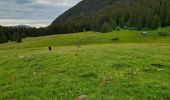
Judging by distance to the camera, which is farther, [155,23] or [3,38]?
[3,38]

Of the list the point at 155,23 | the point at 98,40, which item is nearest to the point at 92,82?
the point at 98,40

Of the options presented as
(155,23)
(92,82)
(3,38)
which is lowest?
(3,38)

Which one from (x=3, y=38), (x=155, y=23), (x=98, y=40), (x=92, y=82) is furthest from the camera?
(x=3, y=38)

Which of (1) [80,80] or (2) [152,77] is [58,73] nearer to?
(1) [80,80]

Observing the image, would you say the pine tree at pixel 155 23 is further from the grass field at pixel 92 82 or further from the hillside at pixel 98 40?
the grass field at pixel 92 82

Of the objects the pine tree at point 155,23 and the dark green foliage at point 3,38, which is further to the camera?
the dark green foliage at point 3,38

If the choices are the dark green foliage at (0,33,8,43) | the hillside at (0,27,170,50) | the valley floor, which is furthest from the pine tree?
the valley floor

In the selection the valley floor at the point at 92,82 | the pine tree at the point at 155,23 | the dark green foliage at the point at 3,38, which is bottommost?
the dark green foliage at the point at 3,38

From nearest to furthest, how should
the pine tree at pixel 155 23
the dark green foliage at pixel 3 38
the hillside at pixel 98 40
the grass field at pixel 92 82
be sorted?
the grass field at pixel 92 82 → the hillside at pixel 98 40 → the pine tree at pixel 155 23 → the dark green foliage at pixel 3 38

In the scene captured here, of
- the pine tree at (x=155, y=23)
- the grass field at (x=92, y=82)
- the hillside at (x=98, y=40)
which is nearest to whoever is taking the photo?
the grass field at (x=92, y=82)

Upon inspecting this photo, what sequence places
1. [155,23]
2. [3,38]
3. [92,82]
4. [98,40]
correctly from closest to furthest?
[92,82] → [98,40] → [155,23] → [3,38]

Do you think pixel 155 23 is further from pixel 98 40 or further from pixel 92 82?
pixel 92 82

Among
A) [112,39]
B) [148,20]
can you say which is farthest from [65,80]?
[148,20]

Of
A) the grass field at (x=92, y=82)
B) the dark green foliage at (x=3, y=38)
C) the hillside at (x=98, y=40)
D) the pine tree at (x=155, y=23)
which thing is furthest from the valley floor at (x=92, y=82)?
the dark green foliage at (x=3, y=38)
